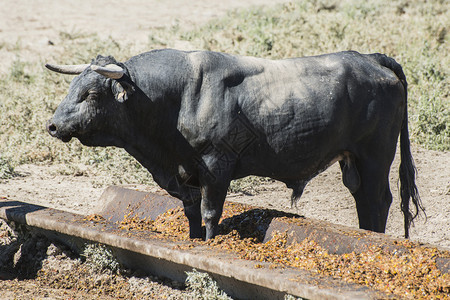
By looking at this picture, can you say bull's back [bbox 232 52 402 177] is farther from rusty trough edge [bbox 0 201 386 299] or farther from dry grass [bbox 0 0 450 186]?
dry grass [bbox 0 0 450 186]

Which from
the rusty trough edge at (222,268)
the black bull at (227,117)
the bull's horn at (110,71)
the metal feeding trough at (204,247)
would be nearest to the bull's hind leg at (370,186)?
the black bull at (227,117)

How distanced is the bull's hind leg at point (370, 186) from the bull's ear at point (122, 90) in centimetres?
158

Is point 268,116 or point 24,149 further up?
point 268,116

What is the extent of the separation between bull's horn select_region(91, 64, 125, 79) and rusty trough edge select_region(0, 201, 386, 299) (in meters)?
0.98

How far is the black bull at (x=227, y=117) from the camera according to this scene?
4.20m

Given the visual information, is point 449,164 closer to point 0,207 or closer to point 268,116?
point 268,116

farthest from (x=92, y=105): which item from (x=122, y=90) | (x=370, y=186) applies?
(x=370, y=186)

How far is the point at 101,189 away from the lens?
7359 mm

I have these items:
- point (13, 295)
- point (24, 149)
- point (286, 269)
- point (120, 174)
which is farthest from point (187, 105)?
point (24, 149)

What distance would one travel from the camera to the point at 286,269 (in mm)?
3635

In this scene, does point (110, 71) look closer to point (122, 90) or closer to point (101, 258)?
point (122, 90)

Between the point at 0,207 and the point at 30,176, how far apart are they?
244cm

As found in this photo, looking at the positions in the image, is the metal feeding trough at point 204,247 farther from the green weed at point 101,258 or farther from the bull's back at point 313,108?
the bull's back at point 313,108

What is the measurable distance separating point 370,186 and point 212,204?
113 cm
